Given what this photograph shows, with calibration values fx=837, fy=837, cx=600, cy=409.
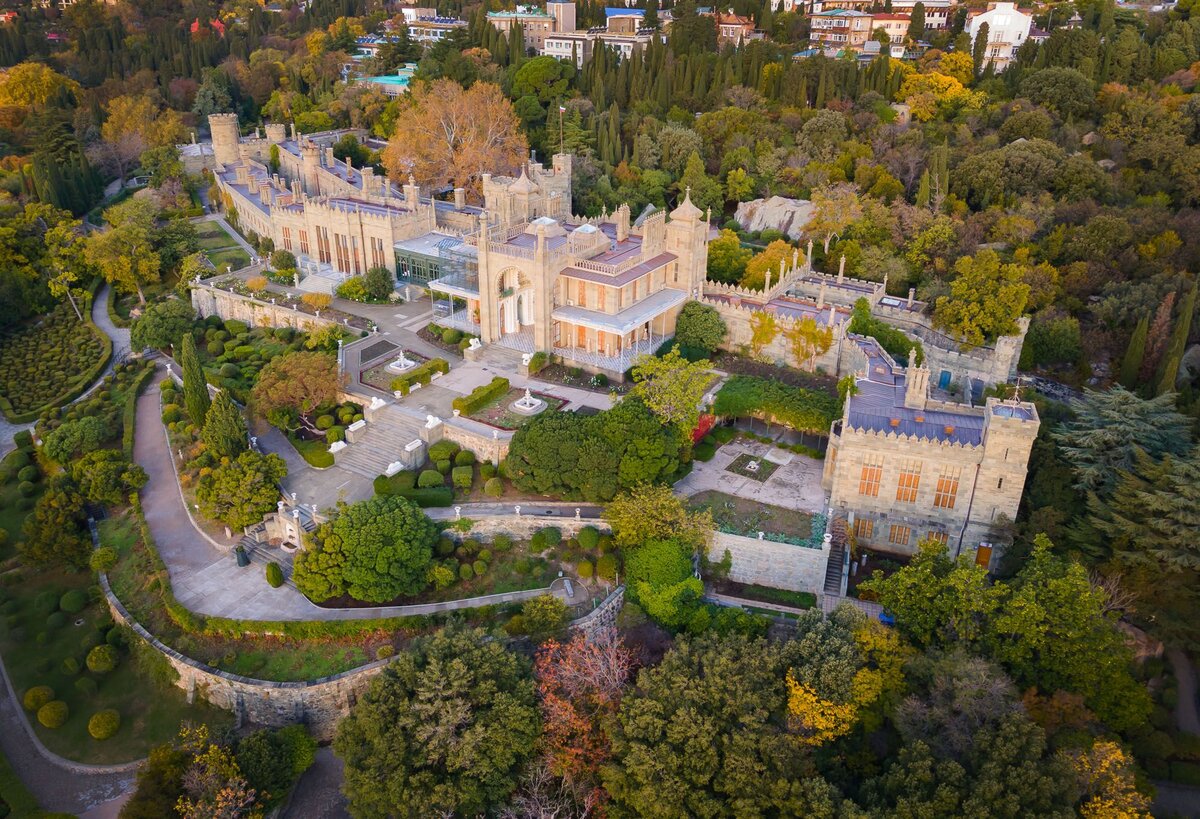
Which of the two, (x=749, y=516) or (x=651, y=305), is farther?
(x=651, y=305)

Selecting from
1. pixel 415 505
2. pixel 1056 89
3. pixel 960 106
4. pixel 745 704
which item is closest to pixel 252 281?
pixel 415 505

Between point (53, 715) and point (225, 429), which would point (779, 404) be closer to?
point (225, 429)

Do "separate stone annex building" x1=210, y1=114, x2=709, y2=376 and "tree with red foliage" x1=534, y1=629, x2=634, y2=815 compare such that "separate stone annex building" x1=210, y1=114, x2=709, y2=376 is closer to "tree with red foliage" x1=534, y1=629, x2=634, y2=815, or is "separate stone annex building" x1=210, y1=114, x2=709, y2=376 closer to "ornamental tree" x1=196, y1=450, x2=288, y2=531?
"ornamental tree" x1=196, y1=450, x2=288, y2=531

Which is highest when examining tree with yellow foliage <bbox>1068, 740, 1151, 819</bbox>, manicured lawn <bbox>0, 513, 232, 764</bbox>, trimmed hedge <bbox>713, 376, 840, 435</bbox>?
trimmed hedge <bbox>713, 376, 840, 435</bbox>

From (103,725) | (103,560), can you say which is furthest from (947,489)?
(103,560)

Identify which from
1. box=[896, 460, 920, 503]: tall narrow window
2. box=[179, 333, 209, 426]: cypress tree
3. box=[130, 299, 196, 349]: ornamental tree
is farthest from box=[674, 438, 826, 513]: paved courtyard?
box=[130, 299, 196, 349]: ornamental tree

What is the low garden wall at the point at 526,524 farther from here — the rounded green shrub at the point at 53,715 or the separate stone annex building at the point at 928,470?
the rounded green shrub at the point at 53,715

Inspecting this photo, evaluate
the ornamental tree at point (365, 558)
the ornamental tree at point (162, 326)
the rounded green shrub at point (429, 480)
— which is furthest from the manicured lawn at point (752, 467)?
the ornamental tree at point (162, 326)
